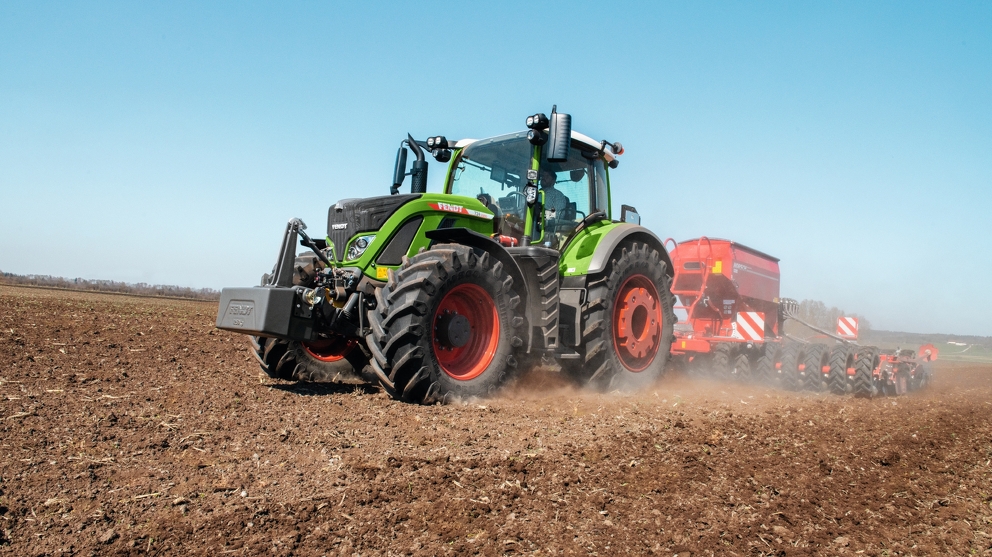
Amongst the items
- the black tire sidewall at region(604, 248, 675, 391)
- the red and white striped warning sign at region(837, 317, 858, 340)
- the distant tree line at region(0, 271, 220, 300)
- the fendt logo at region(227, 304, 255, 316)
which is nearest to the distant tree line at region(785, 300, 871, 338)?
the red and white striped warning sign at region(837, 317, 858, 340)

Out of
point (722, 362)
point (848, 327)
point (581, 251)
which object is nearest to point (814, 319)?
point (848, 327)

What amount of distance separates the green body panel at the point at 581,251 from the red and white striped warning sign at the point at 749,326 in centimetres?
398

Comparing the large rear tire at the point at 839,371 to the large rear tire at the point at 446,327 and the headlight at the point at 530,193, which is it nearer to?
the headlight at the point at 530,193

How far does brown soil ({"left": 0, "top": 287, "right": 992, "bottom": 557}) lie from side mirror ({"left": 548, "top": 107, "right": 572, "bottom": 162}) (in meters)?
2.06

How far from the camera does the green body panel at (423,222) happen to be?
6.03 meters

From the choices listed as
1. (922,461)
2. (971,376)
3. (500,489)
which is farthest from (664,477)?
(971,376)

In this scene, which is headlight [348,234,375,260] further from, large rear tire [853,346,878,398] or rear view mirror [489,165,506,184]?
large rear tire [853,346,878,398]

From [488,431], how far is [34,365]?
447 centimetres

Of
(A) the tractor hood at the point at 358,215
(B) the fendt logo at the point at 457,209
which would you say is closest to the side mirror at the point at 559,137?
(B) the fendt logo at the point at 457,209

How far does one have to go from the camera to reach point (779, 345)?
1094 cm

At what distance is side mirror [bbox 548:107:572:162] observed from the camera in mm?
6020

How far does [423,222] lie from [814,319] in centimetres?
1184

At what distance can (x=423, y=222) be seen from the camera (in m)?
6.20

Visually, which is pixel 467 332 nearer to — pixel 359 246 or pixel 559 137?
pixel 359 246
